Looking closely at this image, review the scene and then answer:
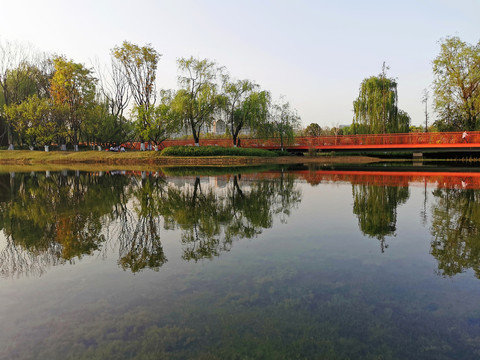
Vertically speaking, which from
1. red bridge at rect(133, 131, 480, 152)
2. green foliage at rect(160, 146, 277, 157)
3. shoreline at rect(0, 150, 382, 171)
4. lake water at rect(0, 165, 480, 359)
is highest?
red bridge at rect(133, 131, 480, 152)

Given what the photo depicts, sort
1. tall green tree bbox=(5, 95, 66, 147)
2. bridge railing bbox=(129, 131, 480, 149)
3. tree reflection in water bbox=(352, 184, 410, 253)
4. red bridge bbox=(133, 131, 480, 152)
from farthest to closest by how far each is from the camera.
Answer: tall green tree bbox=(5, 95, 66, 147), bridge railing bbox=(129, 131, 480, 149), red bridge bbox=(133, 131, 480, 152), tree reflection in water bbox=(352, 184, 410, 253)

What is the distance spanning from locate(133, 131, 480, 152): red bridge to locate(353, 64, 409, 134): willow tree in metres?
3.55

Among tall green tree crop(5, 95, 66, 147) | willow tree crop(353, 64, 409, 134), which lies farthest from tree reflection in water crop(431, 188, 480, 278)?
tall green tree crop(5, 95, 66, 147)

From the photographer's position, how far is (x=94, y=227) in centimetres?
722

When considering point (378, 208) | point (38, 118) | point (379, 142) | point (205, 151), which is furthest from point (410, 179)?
point (38, 118)

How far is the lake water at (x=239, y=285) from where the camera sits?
2.91 metres

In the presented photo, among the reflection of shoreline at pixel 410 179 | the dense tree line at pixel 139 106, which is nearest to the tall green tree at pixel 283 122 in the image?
the dense tree line at pixel 139 106

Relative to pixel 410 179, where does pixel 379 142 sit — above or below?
above

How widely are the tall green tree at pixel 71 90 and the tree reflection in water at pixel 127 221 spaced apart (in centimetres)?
3201

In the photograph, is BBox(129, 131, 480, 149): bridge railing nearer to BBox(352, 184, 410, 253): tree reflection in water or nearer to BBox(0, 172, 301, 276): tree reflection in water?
BBox(352, 184, 410, 253): tree reflection in water

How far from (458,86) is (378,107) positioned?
8.51m

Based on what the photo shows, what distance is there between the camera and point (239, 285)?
4152mm

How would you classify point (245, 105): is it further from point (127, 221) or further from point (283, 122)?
point (127, 221)

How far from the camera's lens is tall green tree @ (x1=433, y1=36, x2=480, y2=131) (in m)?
34.4
